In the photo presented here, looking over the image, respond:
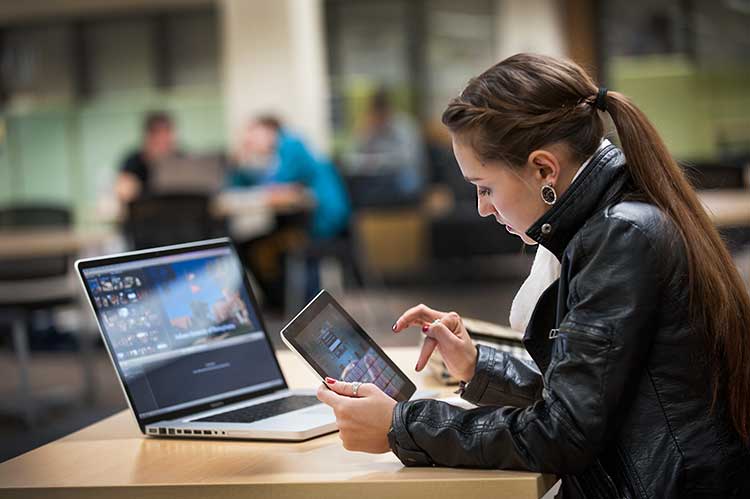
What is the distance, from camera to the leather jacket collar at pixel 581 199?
1529 millimetres

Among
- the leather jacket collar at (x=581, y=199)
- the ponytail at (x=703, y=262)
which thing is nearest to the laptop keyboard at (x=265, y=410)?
the leather jacket collar at (x=581, y=199)

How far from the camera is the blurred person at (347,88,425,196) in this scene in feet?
34.1

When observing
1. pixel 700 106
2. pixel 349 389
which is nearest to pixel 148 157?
pixel 700 106

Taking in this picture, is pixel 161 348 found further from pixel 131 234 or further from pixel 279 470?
pixel 131 234

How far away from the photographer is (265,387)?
2018 mm

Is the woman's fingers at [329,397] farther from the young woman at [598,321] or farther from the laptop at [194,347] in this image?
the laptop at [194,347]

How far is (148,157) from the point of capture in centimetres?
878

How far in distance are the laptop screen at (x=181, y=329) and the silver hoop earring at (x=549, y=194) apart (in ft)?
2.21

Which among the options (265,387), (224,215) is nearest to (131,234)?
(224,215)

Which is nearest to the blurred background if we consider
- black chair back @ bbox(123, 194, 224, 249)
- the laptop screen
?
black chair back @ bbox(123, 194, 224, 249)

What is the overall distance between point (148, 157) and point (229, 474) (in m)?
7.46

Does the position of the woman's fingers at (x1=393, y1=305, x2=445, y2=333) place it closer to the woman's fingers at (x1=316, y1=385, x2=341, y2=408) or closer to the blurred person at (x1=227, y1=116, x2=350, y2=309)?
the woman's fingers at (x1=316, y1=385, x2=341, y2=408)

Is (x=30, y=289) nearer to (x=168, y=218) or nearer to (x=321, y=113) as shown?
(x=168, y=218)

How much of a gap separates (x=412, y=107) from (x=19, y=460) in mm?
9783
